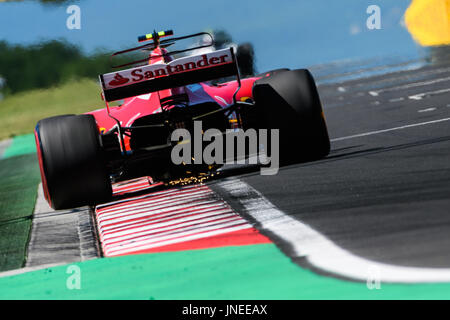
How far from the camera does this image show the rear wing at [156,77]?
312 inches

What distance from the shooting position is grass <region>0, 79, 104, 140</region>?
19.2 m

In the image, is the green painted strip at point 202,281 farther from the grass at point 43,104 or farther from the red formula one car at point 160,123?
the grass at point 43,104

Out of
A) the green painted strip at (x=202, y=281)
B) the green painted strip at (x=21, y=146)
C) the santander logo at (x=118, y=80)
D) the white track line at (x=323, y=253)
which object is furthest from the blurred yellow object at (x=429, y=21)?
the green painted strip at (x=202, y=281)

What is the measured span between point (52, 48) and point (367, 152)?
10364mm

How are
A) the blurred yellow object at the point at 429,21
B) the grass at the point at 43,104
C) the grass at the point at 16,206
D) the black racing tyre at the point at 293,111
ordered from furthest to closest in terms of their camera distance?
the blurred yellow object at the point at 429,21 → the grass at the point at 43,104 → the black racing tyre at the point at 293,111 → the grass at the point at 16,206

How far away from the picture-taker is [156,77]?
315 inches

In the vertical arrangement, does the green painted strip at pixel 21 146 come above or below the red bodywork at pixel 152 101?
below

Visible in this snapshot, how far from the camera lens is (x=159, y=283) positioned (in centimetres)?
492

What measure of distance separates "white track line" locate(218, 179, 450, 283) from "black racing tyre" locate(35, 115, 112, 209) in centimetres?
149

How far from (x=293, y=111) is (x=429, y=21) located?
71.1 ft

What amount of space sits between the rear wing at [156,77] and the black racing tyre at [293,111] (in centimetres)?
52

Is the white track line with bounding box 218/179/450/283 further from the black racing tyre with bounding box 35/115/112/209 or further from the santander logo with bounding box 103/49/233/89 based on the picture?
the santander logo with bounding box 103/49/233/89

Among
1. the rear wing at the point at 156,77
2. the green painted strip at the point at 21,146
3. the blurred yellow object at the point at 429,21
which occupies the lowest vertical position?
the green painted strip at the point at 21,146

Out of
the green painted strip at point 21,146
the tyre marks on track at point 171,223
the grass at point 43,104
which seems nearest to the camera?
the tyre marks on track at point 171,223
